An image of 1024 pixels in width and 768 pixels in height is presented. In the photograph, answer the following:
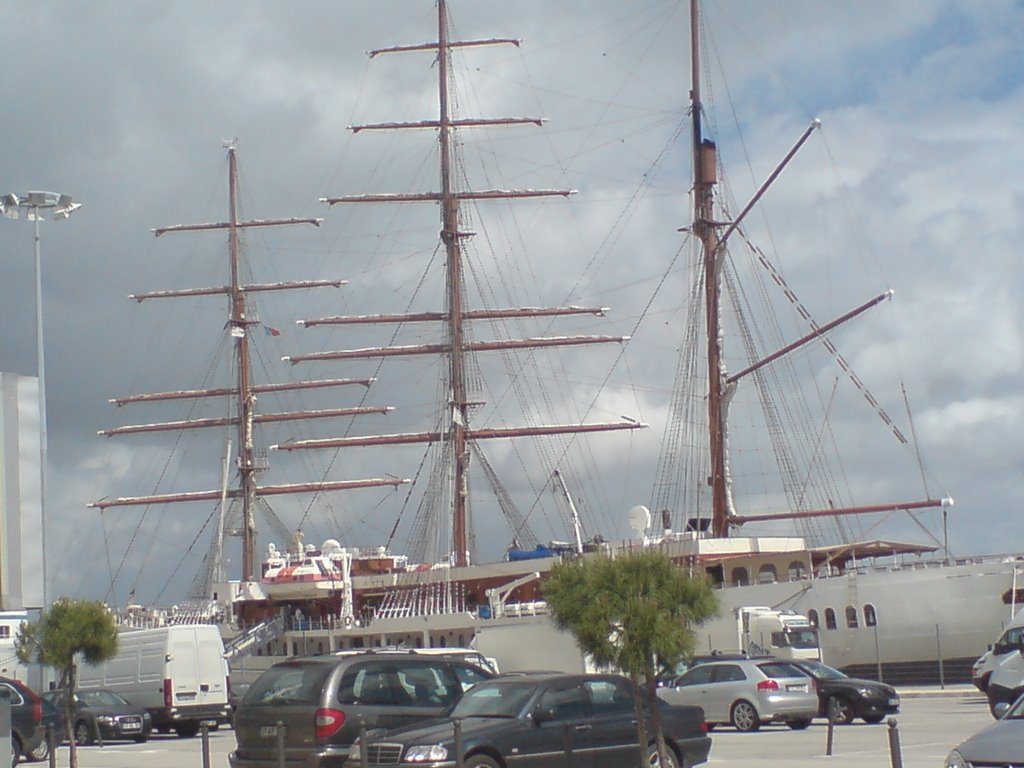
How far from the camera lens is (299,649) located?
56.8m

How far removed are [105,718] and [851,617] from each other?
75.4ft

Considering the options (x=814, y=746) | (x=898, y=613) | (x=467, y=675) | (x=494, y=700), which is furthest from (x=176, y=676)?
(x=898, y=613)

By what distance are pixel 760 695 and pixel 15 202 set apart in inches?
631

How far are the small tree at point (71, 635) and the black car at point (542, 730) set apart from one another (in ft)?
23.3

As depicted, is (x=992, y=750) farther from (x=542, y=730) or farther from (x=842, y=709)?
(x=842, y=709)

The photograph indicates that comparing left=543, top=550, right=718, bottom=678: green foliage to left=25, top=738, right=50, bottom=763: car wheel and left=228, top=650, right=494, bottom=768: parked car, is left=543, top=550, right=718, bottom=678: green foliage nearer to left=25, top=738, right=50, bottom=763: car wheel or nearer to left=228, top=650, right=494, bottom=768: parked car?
left=228, top=650, right=494, bottom=768: parked car

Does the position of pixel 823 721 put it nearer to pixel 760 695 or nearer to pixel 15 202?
pixel 760 695

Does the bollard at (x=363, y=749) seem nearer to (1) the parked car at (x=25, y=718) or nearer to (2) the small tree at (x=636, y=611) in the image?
(2) the small tree at (x=636, y=611)

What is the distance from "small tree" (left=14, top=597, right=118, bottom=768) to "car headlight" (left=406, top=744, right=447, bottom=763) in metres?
7.61

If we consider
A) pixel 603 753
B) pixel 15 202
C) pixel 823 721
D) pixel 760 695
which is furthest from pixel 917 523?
pixel 603 753

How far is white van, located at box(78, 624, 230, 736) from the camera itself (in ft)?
100

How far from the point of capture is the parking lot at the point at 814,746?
18094 millimetres

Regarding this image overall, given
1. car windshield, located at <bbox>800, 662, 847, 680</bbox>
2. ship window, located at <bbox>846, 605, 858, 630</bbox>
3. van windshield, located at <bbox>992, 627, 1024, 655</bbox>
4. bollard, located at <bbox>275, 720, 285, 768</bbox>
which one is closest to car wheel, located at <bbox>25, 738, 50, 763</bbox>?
bollard, located at <bbox>275, 720, 285, 768</bbox>

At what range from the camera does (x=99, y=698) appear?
29.2 metres
